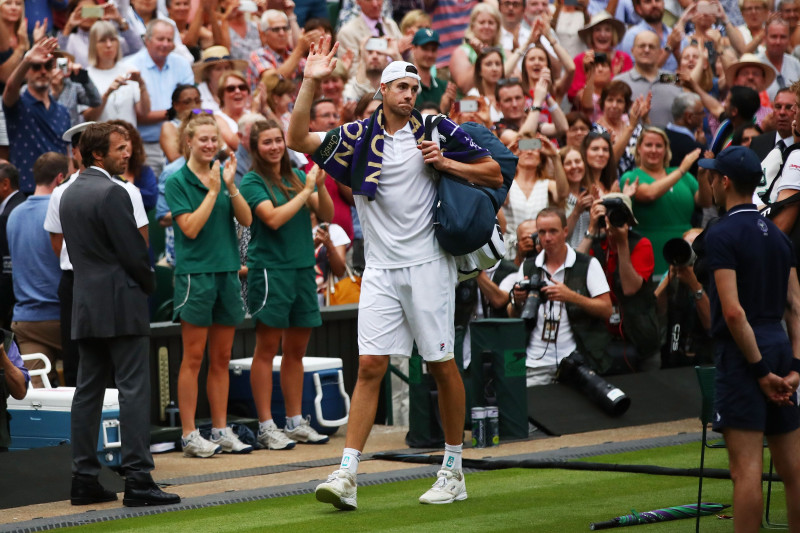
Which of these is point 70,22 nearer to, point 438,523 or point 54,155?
point 54,155

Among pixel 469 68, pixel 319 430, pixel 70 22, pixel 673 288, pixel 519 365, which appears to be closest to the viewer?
pixel 519 365

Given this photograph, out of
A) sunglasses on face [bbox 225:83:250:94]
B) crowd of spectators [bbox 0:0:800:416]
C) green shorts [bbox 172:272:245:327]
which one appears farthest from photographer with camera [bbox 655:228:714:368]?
sunglasses on face [bbox 225:83:250:94]

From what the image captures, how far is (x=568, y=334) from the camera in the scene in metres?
10.6

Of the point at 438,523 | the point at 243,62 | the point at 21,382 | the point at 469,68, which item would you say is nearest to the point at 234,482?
the point at 21,382

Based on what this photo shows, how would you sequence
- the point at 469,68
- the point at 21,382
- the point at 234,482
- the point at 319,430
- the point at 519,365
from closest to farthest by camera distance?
the point at 21,382 < the point at 234,482 < the point at 519,365 < the point at 319,430 < the point at 469,68

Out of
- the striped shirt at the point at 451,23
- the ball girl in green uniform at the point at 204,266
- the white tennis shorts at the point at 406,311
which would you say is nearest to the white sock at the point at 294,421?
the ball girl in green uniform at the point at 204,266

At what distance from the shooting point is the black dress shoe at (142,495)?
7.35 m

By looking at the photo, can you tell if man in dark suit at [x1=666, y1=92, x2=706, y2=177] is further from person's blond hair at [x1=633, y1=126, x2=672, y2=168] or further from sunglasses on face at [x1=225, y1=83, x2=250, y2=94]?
sunglasses on face at [x1=225, y1=83, x2=250, y2=94]

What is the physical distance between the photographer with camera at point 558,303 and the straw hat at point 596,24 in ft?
18.7

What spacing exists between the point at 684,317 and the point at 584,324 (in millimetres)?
1146

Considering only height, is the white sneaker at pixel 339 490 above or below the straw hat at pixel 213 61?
below

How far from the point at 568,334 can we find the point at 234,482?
3.51m

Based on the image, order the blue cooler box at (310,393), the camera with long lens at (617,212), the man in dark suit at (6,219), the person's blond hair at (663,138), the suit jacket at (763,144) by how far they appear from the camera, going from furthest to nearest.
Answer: the person's blond hair at (663,138) < the camera with long lens at (617,212) < the blue cooler box at (310,393) < the man in dark suit at (6,219) < the suit jacket at (763,144)

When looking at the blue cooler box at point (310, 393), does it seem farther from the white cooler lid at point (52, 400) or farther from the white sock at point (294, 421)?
the white cooler lid at point (52, 400)
